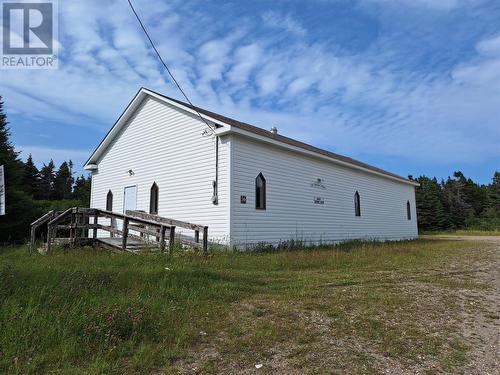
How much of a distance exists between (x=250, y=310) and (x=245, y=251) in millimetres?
7334

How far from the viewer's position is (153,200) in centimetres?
1661

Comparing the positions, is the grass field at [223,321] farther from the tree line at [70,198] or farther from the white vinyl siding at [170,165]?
the tree line at [70,198]

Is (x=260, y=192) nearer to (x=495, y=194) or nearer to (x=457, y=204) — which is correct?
(x=457, y=204)

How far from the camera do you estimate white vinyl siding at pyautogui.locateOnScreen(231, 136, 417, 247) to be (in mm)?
13734

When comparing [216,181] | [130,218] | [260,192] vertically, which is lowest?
[130,218]

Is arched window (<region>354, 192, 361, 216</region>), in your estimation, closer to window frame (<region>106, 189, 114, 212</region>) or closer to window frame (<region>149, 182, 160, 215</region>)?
window frame (<region>149, 182, 160, 215</region>)

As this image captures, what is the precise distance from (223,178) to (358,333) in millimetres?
9171

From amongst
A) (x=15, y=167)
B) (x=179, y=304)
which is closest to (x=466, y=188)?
(x=15, y=167)

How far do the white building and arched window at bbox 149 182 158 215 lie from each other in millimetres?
44

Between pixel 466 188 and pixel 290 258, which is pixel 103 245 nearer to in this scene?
pixel 290 258

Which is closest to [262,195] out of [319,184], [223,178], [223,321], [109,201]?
[223,178]

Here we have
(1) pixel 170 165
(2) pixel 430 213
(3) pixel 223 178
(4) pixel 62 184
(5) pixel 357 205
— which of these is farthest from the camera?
(4) pixel 62 184

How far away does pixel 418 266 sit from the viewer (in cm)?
1075

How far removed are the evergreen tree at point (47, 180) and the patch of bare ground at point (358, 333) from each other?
7224 cm
